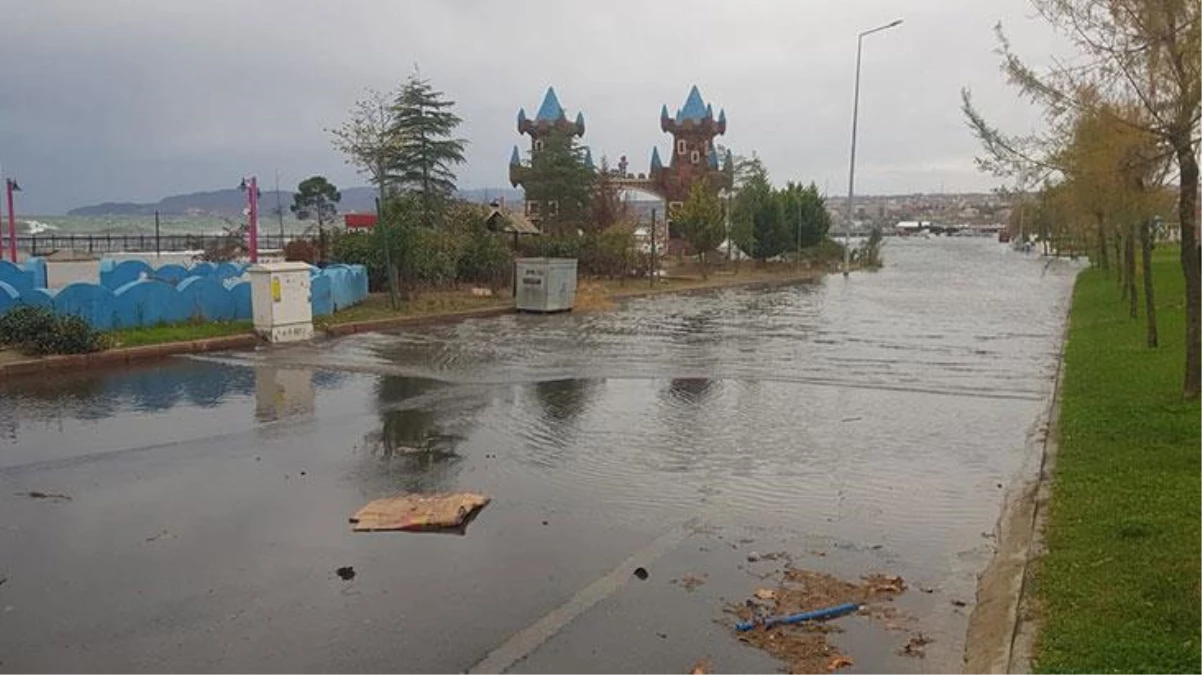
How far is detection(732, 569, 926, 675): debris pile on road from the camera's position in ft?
17.1

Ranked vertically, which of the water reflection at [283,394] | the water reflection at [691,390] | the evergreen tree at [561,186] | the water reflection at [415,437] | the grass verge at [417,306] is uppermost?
the evergreen tree at [561,186]

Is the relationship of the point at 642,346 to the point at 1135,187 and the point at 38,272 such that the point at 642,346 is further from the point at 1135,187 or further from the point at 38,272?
the point at 38,272

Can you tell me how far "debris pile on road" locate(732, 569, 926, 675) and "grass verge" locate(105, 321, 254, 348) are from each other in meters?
13.9

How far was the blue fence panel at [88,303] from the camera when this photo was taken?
17219 millimetres

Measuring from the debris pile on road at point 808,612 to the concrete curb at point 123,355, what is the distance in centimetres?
1270

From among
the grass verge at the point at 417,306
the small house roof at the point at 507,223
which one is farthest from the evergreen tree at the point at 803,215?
the grass verge at the point at 417,306

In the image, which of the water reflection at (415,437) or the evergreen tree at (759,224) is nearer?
the water reflection at (415,437)

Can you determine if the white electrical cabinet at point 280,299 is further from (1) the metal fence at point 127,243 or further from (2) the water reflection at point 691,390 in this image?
(1) the metal fence at point 127,243

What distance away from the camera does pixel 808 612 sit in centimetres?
581

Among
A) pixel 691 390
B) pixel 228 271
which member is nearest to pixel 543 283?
pixel 228 271

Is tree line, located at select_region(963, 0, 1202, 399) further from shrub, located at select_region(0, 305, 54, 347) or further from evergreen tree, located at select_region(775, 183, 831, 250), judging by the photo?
evergreen tree, located at select_region(775, 183, 831, 250)

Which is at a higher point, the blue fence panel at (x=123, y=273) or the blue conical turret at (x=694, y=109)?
the blue conical turret at (x=694, y=109)

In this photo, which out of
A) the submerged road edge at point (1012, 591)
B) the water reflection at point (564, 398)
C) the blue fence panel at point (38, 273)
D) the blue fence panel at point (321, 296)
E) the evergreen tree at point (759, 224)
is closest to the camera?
→ the submerged road edge at point (1012, 591)

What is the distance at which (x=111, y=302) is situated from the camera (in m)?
18.3
